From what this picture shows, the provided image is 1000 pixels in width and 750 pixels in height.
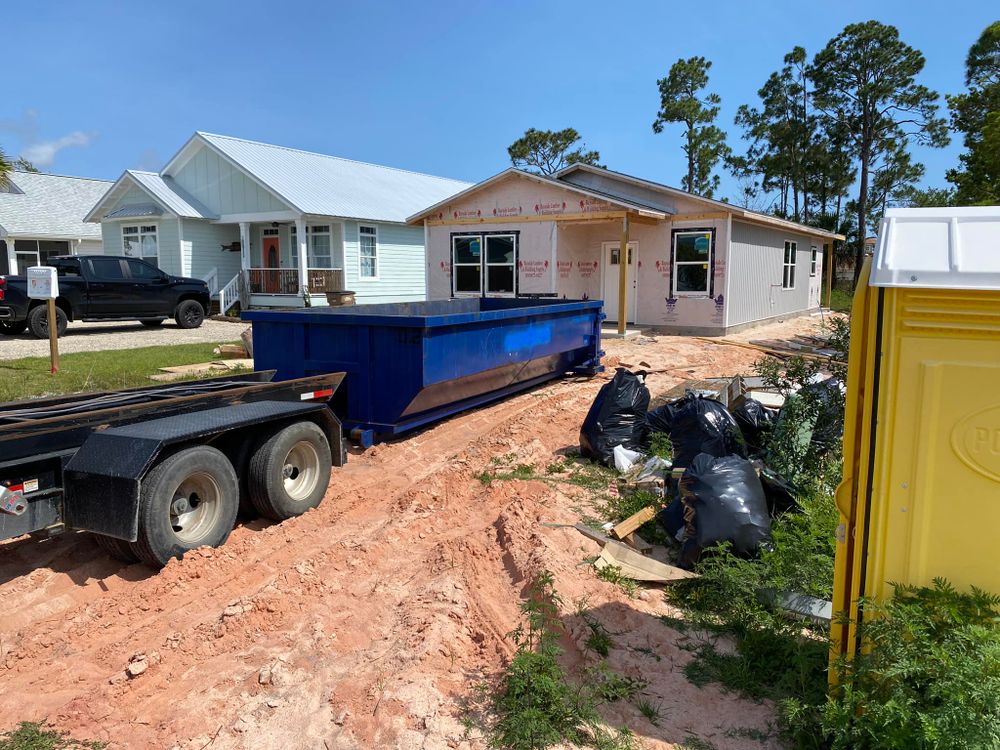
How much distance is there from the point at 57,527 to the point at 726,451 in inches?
188

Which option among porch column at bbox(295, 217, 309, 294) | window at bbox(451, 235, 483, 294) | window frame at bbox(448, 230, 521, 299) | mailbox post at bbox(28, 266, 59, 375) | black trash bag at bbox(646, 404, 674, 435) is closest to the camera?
black trash bag at bbox(646, 404, 674, 435)

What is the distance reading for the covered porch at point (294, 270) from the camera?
79.4 feet

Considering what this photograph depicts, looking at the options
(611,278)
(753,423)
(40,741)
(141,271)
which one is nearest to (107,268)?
(141,271)

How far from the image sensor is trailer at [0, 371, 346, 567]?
4.20 m

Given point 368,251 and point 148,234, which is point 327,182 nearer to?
point 368,251

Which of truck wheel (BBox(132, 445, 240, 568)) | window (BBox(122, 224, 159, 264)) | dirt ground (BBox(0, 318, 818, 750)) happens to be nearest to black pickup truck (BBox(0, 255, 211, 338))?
window (BBox(122, 224, 159, 264))

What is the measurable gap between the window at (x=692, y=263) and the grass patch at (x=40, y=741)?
1647 cm

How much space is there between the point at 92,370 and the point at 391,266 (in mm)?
16345

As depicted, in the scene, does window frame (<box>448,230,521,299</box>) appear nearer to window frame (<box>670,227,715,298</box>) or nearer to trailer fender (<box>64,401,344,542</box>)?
window frame (<box>670,227,715,298</box>)

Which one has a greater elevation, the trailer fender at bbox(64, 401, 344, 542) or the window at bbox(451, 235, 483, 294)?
the window at bbox(451, 235, 483, 294)

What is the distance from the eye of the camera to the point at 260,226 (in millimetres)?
26922

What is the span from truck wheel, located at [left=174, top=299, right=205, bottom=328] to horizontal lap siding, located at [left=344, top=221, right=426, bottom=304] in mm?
6078

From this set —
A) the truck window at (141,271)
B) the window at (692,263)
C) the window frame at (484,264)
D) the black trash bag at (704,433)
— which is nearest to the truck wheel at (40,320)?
the truck window at (141,271)

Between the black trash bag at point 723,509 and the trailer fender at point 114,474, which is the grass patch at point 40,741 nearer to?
the trailer fender at point 114,474
